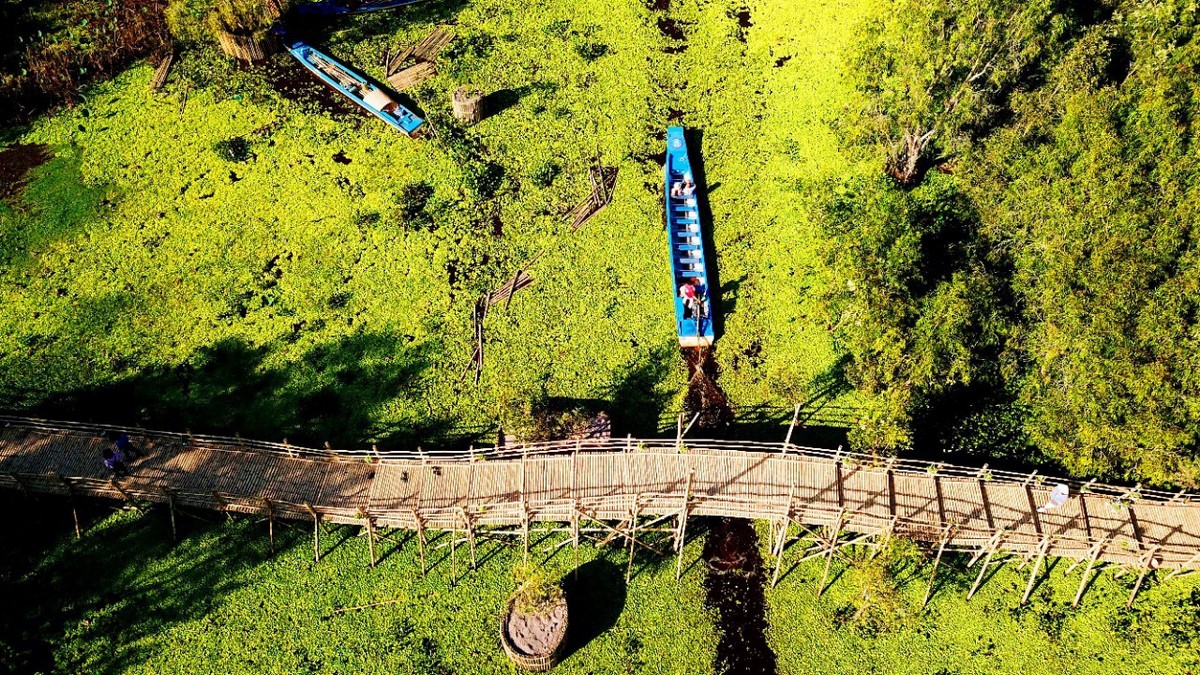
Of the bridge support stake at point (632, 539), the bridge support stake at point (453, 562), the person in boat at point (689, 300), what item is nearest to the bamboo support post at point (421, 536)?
the bridge support stake at point (453, 562)

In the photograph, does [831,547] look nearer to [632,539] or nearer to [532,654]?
[632,539]

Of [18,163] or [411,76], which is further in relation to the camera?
[411,76]

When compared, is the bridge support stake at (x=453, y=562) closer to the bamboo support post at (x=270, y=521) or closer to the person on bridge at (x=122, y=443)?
the bamboo support post at (x=270, y=521)

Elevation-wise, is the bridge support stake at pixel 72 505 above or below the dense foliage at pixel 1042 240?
below

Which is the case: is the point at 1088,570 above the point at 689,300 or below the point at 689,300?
below

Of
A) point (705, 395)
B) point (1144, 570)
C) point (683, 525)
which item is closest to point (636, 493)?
point (683, 525)

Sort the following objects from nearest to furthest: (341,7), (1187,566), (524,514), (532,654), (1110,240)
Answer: (532,654) < (1187,566) < (524,514) < (1110,240) < (341,7)
